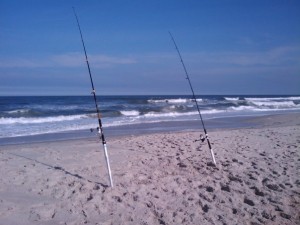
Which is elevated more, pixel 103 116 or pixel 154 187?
pixel 103 116

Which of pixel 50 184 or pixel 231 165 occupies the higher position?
pixel 50 184

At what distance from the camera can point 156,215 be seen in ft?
13.2

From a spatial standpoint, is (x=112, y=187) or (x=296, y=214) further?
(x=112, y=187)

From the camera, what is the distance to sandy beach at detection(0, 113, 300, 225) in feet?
13.1

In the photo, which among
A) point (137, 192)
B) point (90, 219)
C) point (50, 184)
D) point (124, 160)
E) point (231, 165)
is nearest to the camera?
point (90, 219)

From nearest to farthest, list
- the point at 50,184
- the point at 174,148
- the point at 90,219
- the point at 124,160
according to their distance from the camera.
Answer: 1. the point at 90,219
2. the point at 50,184
3. the point at 124,160
4. the point at 174,148

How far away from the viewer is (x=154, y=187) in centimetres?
491

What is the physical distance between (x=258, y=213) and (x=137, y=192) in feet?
5.46

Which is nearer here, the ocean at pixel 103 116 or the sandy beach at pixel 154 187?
the sandy beach at pixel 154 187

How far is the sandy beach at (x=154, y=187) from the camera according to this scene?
13.1ft

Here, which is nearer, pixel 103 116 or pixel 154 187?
pixel 154 187

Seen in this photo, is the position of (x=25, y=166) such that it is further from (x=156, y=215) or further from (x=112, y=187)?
(x=156, y=215)

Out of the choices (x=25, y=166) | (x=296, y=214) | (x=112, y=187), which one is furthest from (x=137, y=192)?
(x=25, y=166)

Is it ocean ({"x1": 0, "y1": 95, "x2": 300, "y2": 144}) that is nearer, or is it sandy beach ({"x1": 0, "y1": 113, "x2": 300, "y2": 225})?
sandy beach ({"x1": 0, "y1": 113, "x2": 300, "y2": 225})
